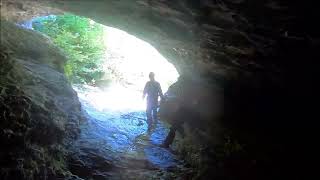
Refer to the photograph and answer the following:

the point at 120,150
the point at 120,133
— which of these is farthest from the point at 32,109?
the point at 120,133

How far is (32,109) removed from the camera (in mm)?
8211

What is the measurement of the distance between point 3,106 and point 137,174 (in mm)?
3469

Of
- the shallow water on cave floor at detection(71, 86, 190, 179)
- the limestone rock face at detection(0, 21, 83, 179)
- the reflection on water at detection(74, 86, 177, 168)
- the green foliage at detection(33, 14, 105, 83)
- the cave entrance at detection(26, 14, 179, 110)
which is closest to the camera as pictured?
the limestone rock face at detection(0, 21, 83, 179)

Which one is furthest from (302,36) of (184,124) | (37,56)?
(37,56)

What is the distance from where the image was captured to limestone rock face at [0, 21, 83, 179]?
23.5 feet

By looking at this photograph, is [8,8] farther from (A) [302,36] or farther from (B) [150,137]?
(A) [302,36]

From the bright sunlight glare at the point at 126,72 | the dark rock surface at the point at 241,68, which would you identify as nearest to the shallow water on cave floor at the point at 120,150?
the dark rock surface at the point at 241,68

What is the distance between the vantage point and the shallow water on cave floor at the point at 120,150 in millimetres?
8609

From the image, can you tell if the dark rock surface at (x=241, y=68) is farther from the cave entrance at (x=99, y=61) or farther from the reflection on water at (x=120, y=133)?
the cave entrance at (x=99, y=61)

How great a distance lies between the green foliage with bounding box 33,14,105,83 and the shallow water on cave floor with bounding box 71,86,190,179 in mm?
4243

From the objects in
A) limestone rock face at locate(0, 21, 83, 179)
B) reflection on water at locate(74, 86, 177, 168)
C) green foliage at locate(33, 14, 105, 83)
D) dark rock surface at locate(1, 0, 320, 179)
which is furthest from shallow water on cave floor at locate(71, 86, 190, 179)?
green foliage at locate(33, 14, 105, 83)

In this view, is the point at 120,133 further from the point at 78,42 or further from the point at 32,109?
the point at 78,42

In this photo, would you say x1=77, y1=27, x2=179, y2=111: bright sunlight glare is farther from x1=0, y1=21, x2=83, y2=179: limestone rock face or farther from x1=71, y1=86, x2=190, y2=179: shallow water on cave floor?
x1=0, y1=21, x2=83, y2=179: limestone rock face

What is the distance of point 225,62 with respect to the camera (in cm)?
851
